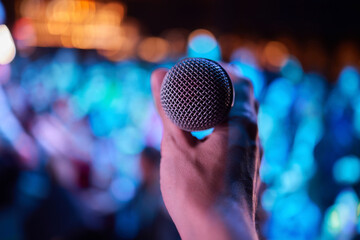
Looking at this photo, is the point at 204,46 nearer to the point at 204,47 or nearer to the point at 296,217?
the point at 204,47

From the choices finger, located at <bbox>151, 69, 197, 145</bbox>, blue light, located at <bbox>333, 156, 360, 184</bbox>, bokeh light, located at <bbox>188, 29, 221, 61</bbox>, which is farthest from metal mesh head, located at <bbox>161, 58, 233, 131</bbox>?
bokeh light, located at <bbox>188, 29, 221, 61</bbox>

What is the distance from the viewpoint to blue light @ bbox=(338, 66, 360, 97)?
14.5ft

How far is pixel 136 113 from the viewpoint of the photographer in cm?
483

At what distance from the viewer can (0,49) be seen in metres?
4.73

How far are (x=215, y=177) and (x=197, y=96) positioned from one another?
0.19m

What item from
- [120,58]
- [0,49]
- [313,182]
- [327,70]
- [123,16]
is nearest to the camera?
[313,182]

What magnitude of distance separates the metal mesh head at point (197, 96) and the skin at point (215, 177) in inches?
1.0

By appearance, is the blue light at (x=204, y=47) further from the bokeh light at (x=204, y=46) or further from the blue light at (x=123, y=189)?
the blue light at (x=123, y=189)

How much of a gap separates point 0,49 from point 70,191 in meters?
2.40

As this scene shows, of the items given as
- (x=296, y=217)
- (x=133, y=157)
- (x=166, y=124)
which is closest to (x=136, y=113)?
(x=133, y=157)

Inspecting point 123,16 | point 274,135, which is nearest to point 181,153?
point 274,135

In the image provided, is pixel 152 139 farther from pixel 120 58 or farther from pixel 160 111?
pixel 160 111

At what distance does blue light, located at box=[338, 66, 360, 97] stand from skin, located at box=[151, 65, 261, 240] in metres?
4.29

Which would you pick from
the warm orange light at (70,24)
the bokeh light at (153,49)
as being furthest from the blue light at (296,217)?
the warm orange light at (70,24)
